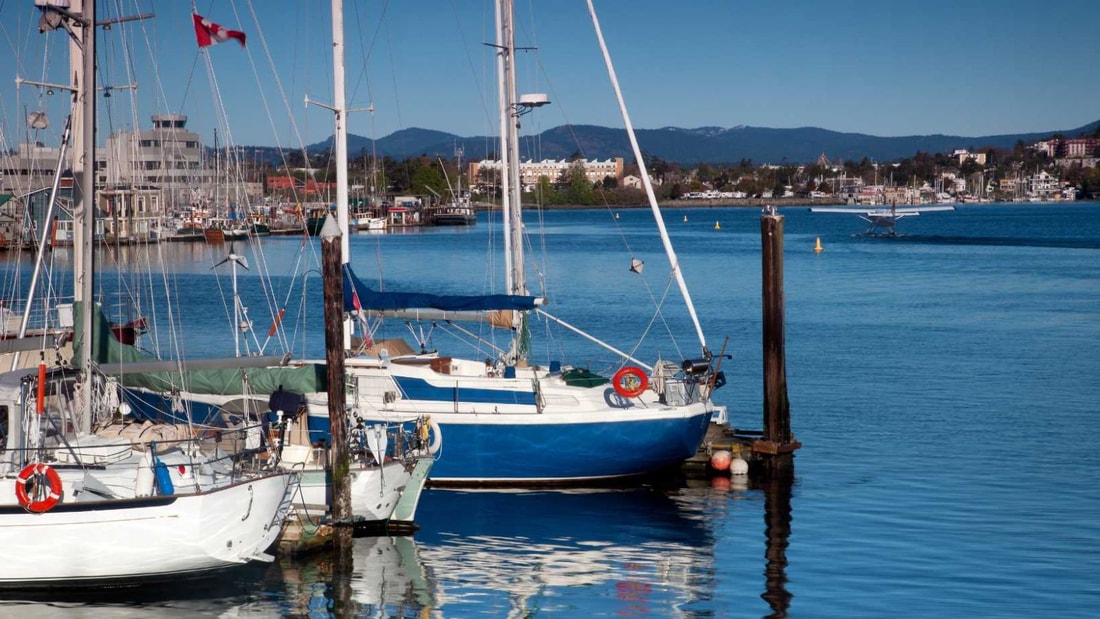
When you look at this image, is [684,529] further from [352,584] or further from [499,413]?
[352,584]

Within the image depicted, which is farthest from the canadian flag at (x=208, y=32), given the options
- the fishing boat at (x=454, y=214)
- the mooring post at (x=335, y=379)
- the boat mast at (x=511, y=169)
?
the fishing boat at (x=454, y=214)

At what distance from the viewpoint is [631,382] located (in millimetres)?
24891

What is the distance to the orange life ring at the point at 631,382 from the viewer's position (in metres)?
24.8

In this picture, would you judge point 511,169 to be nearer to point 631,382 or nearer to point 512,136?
point 512,136

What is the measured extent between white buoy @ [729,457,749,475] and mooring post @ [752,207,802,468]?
461 millimetres

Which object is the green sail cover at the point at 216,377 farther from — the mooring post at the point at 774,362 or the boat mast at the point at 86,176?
the mooring post at the point at 774,362

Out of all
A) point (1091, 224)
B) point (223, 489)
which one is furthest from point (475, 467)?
point (1091, 224)

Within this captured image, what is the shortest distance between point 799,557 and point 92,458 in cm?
1134

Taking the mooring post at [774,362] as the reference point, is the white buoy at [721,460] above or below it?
below

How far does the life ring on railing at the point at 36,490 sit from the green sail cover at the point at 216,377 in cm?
575

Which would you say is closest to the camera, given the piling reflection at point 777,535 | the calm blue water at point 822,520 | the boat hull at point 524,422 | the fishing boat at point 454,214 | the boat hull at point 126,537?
the boat hull at point 126,537

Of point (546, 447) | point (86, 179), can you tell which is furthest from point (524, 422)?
point (86, 179)

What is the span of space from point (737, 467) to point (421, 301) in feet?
24.3

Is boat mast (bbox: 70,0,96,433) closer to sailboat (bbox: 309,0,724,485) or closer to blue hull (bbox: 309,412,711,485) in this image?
sailboat (bbox: 309,0,724,485)
